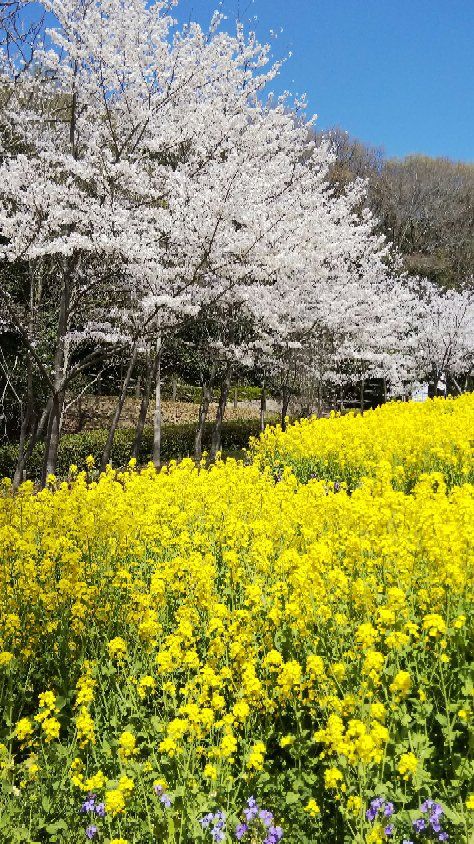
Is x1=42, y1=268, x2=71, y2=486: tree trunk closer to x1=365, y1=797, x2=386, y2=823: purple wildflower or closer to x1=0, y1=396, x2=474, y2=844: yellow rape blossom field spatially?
x1=0, y1=396, x2=474, y2=844: yellow rape blossom field

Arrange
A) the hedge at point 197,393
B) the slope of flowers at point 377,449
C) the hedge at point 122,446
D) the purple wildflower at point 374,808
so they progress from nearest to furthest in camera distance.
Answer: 1. the purple wildflower at point 374,808
2. the slope of flowers at point 377,449
3. the hedge at point 122,446
4. the hedge at point 197,393

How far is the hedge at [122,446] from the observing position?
56.6ft

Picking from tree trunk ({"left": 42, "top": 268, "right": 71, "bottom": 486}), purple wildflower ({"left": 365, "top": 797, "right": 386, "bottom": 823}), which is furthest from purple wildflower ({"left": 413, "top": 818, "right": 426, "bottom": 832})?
tree trunk ({"left": 42, "top": 268, "right": 71, "bottom": 486})

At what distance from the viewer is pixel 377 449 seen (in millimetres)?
9227

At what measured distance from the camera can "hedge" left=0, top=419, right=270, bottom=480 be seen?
1727cm

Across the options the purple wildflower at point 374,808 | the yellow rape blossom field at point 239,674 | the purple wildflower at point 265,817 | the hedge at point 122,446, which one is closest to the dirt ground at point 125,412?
the hedge at point 122,446

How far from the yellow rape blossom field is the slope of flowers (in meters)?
2.33

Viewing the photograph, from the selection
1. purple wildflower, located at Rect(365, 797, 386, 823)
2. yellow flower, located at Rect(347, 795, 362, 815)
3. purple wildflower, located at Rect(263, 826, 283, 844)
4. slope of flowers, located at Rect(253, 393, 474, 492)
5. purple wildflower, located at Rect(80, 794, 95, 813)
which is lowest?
purple wildflower, located at Rect(80, 794, 95, 813)

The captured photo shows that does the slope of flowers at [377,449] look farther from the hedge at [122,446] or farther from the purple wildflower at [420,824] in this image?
the hedge at [122,446]

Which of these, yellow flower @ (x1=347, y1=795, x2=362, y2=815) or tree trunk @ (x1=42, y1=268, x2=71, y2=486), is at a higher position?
tree trunk @ (x1=42, y1=268, x2=71, y2=486)

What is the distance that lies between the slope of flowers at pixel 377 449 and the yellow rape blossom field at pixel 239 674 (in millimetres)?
2327

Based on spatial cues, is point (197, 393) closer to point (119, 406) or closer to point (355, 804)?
point (119, 406)

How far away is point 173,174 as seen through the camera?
1003 cm

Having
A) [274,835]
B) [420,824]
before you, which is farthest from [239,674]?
[420,824]
